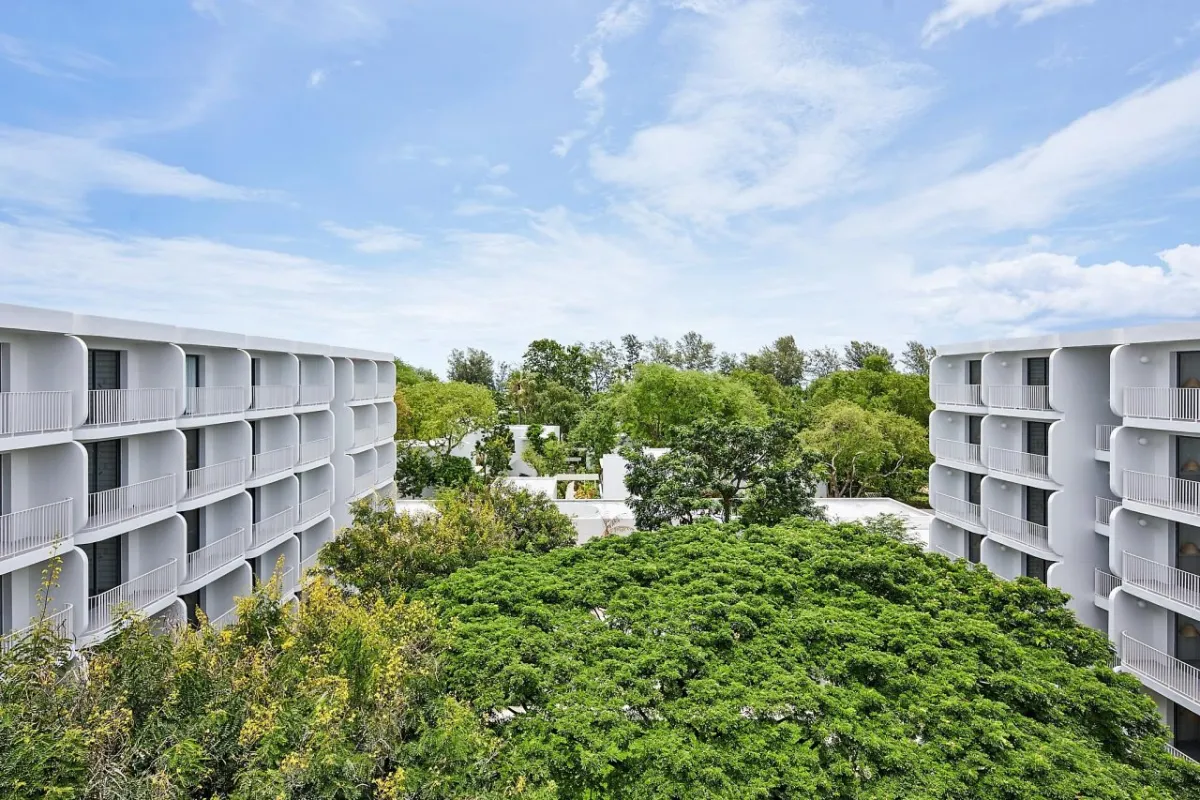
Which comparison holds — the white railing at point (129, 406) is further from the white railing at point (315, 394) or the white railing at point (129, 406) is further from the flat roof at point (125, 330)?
the white railing at point (315, 394)

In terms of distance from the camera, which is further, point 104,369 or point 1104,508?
point 1104,508

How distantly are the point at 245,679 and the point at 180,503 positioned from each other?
8637mm

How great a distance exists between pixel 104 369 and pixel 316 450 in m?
9.15

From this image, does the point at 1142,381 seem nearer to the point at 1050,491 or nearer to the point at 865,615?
the point at 1050,491

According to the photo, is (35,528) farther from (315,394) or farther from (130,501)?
(315,394)

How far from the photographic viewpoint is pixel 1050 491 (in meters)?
18.5

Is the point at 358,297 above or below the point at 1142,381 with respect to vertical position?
above

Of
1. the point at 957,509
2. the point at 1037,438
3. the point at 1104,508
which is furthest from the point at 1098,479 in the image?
the point at 957,509

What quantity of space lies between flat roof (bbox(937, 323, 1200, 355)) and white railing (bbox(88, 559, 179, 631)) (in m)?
22.0

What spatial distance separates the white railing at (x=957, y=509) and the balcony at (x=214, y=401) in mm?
22572

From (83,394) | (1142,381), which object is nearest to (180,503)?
(83,394)

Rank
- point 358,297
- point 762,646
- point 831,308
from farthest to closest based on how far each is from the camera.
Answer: point 831,308 < point 358,297 < point 762,646

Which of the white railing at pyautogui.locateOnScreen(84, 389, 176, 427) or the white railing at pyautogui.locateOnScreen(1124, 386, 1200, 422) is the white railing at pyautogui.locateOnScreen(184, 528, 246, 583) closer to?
the white railing at pyautogui.locateOnScreen(84, 389, 176, 427)

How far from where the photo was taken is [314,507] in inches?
931
